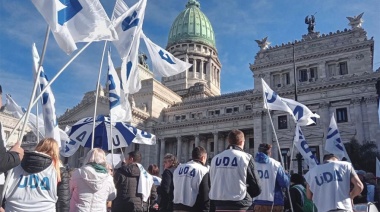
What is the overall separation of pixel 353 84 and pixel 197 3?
56.8 meters

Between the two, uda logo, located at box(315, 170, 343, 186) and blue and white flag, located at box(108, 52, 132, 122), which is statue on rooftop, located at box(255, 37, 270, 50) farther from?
uda logo, located at box(315, 170, 343, 186)

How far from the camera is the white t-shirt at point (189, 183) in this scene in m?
7.14

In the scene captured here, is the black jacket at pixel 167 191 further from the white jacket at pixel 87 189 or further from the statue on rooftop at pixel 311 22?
the statue on rooftop at pixel 311 22

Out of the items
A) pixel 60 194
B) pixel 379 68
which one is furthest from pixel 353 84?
pixel 60 194

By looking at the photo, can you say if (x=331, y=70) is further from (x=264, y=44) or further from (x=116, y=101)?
(x=116, y=101)

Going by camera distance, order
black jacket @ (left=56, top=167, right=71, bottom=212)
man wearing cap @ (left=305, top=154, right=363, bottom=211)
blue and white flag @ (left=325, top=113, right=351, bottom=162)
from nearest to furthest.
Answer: black jacket @ (left=56, top=167, right=71, bottom=212)
man wearing cap @ (left=305, top=154, right=363, bottom=211)
blue and white flag @ (left=325, top=113, right=351, bottom=162)

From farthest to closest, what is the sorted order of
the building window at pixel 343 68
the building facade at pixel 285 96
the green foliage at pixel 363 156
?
the building window at pixel 343 68 → the building facade at pixel 285 96 → the green foliage at pixel 363 156

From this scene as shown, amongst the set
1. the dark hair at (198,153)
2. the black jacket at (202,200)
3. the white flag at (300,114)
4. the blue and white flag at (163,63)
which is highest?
the blue and white flag at (163,63)

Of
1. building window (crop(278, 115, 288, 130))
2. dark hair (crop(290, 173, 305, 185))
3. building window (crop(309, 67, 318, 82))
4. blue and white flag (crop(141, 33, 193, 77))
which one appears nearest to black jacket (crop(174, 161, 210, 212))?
dark hair (crop(290, 173, 305, 185))

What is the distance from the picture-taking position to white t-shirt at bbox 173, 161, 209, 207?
7.14 meters

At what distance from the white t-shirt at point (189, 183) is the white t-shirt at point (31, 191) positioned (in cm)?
283

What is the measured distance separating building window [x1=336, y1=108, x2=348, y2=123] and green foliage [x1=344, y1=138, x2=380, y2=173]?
5431mm

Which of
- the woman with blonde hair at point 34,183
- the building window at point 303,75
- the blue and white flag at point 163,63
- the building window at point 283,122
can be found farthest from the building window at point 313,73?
the woman with blonde hair at point 34,183

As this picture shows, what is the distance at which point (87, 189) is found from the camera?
5.91m
